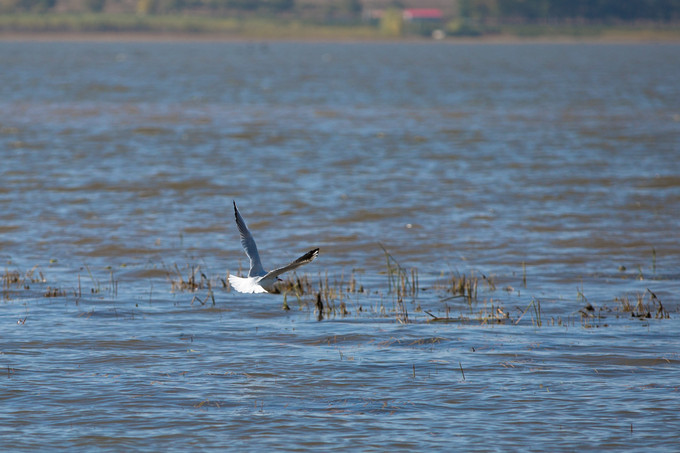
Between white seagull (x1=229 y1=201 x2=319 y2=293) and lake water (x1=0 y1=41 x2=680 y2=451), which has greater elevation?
white seagull (x1=229 y1=201 x2=319 y2=293)

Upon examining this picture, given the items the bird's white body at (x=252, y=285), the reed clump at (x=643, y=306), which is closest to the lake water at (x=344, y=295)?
the reed clump at (x=643, y=306)

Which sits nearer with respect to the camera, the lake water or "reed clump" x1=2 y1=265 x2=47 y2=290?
the lake water

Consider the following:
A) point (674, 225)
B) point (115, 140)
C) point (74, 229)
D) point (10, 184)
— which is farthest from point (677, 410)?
point (115, 140)

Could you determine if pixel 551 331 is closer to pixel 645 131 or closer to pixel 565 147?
pixel 565 147

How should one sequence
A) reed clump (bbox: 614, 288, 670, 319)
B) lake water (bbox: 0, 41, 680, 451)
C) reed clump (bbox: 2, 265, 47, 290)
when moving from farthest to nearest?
reed clump (bbox: 2, 265, 47, 290) < reed clump (bbox: 614, 288, 670, 319) < lake water (bbox: 0, 41, 680, 451)

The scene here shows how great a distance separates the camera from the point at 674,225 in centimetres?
1803

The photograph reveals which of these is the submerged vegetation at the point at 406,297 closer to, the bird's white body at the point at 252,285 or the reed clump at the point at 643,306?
the reed clump at the point at 643,306

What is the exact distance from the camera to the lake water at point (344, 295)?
8484 millimetres

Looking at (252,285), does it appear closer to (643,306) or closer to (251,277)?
(251,277)

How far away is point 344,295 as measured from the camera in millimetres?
12922

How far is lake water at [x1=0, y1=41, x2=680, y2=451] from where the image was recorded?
848cm

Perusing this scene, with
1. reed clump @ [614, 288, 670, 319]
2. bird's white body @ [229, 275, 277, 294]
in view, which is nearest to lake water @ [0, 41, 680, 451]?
reed clump @ [614, 288, 670, 319]

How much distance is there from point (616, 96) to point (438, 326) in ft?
154

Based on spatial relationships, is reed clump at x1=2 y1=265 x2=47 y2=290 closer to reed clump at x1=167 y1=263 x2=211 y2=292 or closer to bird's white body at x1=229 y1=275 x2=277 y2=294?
reed clump at x1=167 y1=263 x2=211 y2=292
